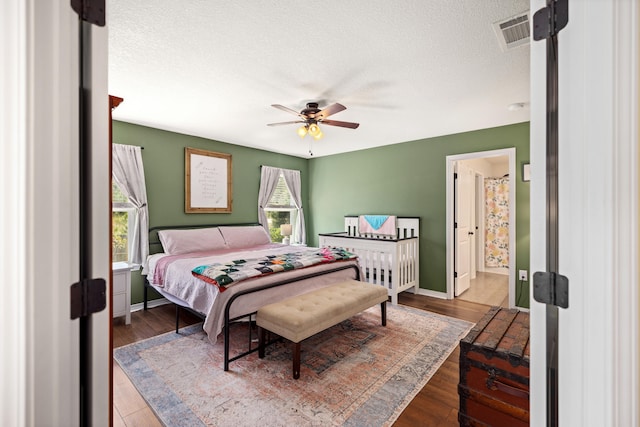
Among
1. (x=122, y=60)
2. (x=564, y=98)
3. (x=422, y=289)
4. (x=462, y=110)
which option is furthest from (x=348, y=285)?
(x=122, y=60)

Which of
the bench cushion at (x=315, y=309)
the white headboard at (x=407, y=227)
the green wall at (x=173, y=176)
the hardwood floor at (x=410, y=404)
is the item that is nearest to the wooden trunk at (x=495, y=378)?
the hardwood floor at (x=410, y=404)

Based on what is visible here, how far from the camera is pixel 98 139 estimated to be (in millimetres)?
861

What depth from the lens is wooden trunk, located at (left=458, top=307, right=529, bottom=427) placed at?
1382 mm

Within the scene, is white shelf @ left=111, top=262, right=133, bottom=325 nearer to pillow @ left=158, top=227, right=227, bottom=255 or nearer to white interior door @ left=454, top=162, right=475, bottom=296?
pillow @ left=158, top=227, right=227, bottom=255

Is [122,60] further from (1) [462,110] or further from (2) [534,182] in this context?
(1) [462,110]

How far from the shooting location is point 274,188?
5551mm

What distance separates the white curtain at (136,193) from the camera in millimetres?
3721


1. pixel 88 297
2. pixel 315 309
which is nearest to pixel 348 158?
pixel 315 309

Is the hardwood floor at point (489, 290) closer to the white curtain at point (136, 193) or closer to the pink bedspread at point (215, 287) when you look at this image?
the pink bedspread at point (215, 287)

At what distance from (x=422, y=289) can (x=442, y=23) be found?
378cm

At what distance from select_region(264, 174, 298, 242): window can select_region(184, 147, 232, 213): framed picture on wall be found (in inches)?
37.5

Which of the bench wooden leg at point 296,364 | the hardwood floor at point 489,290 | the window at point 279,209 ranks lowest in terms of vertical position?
the hardwood floor at point 489,290
